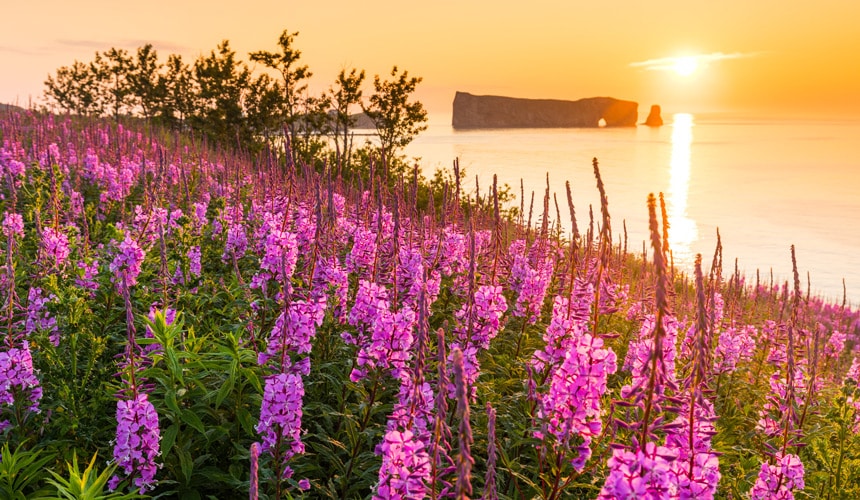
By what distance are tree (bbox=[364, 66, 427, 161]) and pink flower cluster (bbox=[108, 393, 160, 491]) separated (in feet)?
88.5

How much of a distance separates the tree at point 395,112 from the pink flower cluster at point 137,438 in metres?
27.0

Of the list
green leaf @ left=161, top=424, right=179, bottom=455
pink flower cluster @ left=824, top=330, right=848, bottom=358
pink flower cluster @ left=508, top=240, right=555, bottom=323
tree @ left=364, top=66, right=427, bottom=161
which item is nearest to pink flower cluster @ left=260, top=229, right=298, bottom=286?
green leaf @ left=161, top=424, right=179, bottom=455

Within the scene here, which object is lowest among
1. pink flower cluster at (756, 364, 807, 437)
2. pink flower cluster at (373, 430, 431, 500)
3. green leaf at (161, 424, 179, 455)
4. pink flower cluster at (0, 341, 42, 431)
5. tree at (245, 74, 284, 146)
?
pink flower cluster at (756, 364, 807, 437)

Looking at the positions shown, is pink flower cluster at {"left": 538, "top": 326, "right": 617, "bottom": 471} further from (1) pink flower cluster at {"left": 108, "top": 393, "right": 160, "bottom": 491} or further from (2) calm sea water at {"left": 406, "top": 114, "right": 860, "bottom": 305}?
(2) calm sea water at {"left": 406, "top": 114, "right": 860, "bottom": 305}

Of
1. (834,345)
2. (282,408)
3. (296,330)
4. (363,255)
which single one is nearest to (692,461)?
(282,408)

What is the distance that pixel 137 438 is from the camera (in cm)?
318

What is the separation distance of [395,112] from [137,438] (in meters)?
28.4

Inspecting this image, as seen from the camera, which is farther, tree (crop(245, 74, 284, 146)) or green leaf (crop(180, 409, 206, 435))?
tree (crop(245, 74, 284, 146))

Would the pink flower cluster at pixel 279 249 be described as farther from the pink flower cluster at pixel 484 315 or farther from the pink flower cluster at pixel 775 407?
the pink flower cluster at pixel 775 407

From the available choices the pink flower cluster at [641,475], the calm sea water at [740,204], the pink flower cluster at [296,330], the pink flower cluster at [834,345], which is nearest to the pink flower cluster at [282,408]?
the pink flower cluster at [296,330]

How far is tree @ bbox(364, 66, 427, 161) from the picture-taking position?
30062 mm

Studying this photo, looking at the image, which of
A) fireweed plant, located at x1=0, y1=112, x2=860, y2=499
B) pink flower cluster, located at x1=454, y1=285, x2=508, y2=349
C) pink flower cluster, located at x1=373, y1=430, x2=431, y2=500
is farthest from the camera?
pink flower cluster, located at x1=454, y1=285, x2=508, y2=349

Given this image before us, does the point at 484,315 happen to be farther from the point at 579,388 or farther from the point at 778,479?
the point at 778,479

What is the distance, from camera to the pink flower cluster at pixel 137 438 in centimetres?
312
